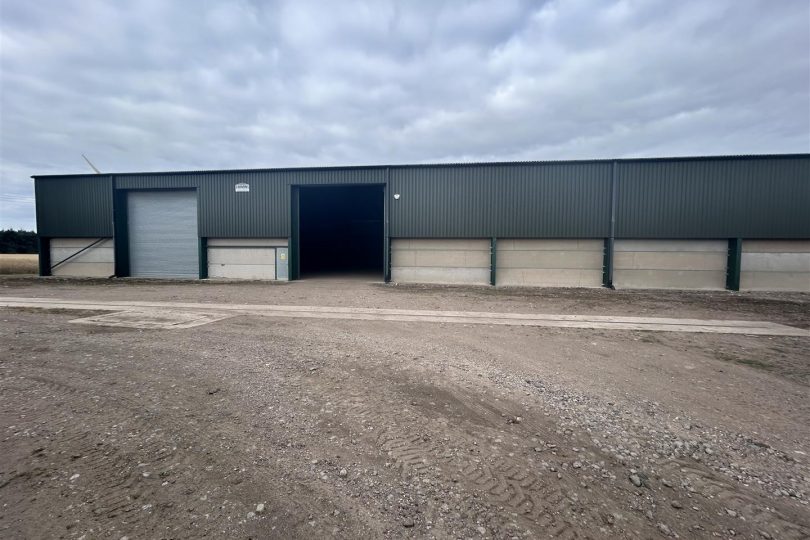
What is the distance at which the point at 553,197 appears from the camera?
768 inches

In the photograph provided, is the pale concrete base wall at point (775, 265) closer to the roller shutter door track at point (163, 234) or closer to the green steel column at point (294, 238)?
the green steel column at point (294, 238)

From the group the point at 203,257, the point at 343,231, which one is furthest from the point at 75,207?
the point at 343,231

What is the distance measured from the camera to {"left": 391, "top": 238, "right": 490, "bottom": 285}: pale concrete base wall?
799 inches

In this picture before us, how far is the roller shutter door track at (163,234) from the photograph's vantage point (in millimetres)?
23469

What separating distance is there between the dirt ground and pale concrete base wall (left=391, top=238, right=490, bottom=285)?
41.3 feet

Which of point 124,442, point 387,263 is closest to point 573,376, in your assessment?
point 124,442

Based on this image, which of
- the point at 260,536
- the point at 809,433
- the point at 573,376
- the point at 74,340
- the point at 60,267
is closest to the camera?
the point at 260,536

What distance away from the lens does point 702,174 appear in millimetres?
18562

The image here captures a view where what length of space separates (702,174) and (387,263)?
17413 mm

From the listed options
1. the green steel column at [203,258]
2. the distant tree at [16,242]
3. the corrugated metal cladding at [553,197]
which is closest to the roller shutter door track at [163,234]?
the green steel column at [203,258]

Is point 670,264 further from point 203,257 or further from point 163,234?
point 163,234

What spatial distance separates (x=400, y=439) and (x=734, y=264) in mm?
22499

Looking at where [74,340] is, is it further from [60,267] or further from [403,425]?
[60,267]

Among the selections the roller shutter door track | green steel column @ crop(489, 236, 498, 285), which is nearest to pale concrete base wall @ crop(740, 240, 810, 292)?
green steel column @ crop(489, 236, 498, 285)
